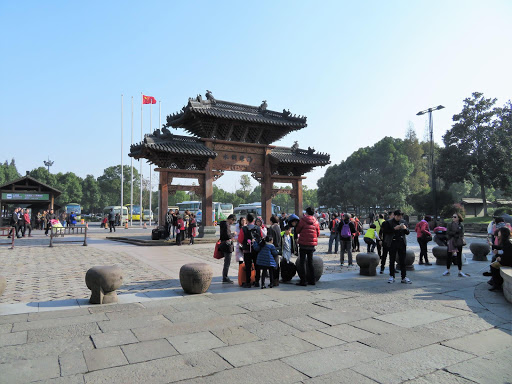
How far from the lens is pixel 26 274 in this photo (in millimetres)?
9047

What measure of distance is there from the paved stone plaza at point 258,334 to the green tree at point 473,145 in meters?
34.1

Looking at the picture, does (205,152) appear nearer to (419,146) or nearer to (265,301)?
(265,301)

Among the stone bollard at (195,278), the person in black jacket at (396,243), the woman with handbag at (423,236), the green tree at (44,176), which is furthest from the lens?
the green tree at (44,176)

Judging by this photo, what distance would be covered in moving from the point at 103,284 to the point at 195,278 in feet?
5.64

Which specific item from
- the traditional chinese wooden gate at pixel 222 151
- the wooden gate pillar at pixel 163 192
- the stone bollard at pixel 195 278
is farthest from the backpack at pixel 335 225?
the wooden gate pillar at pixel 163 192

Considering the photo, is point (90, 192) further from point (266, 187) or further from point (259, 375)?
point (259, 375)

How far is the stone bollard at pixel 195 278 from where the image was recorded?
6.93m

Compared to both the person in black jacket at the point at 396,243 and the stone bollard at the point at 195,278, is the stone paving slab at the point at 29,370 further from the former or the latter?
the person in black jacket at the point at 396,243

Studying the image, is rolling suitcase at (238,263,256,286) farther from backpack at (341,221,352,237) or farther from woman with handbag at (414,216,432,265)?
woman with handbag at (414,216,432,265)

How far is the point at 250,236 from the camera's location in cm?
771

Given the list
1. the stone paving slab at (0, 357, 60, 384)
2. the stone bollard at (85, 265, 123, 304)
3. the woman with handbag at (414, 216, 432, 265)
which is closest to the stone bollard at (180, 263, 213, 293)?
the stone bollard at (85, 265, 123, 304)

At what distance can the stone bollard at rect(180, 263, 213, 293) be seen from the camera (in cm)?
693

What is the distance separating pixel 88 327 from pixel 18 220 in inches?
766

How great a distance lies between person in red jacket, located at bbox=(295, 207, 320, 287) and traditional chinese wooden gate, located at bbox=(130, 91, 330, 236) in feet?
38.3
